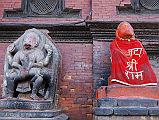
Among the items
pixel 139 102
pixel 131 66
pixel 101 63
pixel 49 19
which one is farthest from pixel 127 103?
pixel 49 19

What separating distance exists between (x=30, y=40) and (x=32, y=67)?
22.6 inches

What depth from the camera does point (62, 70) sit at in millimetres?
6109

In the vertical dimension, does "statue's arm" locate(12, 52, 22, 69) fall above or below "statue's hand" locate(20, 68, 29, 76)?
above

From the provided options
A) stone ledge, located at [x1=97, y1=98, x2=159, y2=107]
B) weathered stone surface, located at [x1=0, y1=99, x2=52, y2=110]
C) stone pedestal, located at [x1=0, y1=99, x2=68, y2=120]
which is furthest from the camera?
weathered stone surface, located at [x1=0, y1=99, x2=52, y2=110]

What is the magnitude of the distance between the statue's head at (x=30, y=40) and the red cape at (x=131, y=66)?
5.09ft

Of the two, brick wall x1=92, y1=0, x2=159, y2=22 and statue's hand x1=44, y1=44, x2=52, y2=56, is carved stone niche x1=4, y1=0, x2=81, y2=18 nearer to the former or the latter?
brick wall x1=92, y1=0, x2=159, y2=22

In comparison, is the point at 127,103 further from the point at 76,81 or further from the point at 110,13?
the point at 110,13

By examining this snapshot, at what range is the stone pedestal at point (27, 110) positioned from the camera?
4859 mm

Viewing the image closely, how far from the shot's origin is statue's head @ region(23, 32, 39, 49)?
5.58 m

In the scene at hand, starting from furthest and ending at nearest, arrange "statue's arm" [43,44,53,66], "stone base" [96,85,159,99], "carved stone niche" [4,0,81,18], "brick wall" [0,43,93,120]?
"carved stone niche" [4,0,81,18] → "brick wall" [0,43,93,120] → "statue's arm" [43,44,53,66] → "stone base" [96,85,159,99]

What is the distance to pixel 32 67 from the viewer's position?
5363 millimetres

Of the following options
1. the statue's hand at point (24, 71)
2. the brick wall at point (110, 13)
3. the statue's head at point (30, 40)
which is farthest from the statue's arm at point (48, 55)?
the brick wall at point (110, 13)

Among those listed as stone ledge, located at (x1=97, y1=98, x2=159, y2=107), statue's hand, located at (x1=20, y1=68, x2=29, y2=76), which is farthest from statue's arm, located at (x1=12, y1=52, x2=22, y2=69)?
stone ledge, located at (x1=97, y1=98, x2=159, y2=107)

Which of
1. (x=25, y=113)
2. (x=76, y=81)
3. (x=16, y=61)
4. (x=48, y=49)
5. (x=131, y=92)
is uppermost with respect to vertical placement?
(x=48, y=49)
